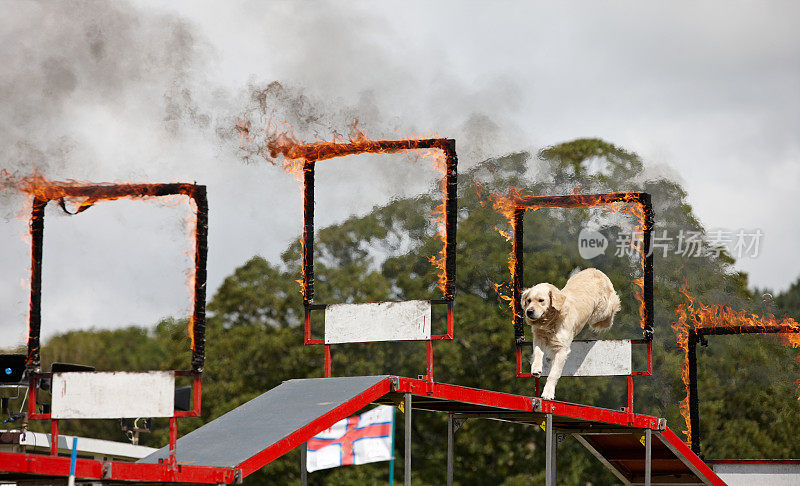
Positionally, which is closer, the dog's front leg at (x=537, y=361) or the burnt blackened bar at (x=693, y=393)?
the dog's front leg at (x=537, y=361)

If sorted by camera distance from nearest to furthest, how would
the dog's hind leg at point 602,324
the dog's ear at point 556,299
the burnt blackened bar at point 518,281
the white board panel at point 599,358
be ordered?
1. the dog's ear at point 556,299
2. the burnt blackened bar at point 518,281
3. the white board panel at point 599,358
4. the dog's hind leg at point 602,324

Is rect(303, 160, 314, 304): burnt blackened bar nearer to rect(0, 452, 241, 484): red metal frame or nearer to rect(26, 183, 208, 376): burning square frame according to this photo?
rect(26, 183, 208, 376): burning square frame

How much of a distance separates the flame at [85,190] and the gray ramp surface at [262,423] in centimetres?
103

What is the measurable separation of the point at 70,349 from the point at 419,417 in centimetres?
1740

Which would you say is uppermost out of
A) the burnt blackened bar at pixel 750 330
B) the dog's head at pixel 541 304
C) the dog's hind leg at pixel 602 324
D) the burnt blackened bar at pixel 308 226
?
the burnt blackened bar at pixel 308 226

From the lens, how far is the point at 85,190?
8867 mm

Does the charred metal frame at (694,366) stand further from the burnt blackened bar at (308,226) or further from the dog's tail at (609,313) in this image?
the burnt blackened bar at (308,226)

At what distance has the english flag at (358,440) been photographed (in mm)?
17375

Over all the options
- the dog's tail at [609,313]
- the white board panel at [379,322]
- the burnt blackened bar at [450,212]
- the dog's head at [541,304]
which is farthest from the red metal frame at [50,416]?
the dog's tail at [609,313]

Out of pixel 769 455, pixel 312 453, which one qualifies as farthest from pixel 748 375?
pixel 312 453

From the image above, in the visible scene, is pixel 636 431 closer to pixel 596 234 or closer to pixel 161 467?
pixel 161 467

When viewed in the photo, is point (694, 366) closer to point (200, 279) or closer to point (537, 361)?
point (537, 361)

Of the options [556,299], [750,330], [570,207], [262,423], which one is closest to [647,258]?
[570,207]

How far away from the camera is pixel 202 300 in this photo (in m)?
8.65
